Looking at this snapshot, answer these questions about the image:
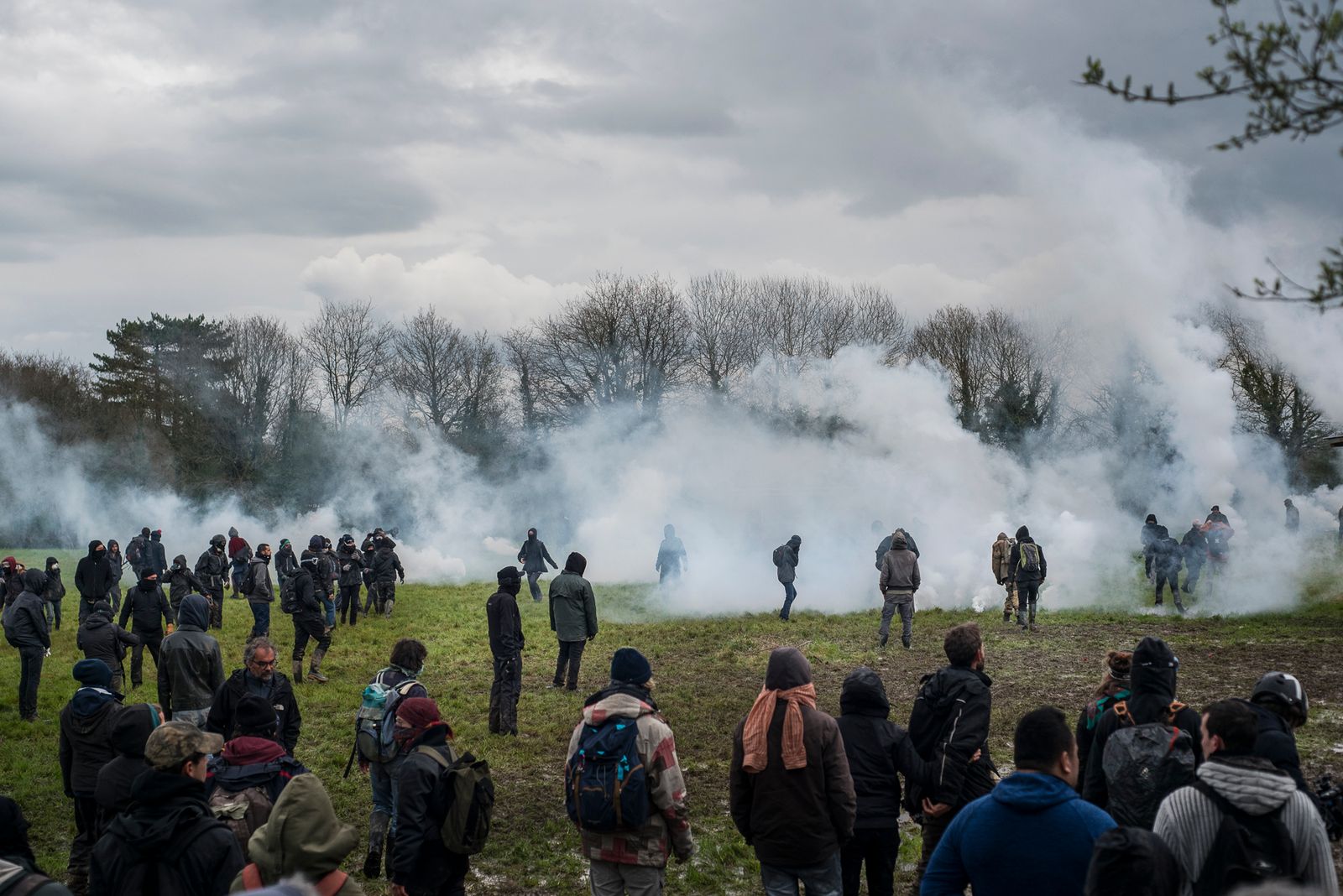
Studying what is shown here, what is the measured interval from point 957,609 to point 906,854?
13.6m

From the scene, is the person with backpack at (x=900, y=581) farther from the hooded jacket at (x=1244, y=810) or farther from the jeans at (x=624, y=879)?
the hooded jacket at (x=1244, y=810)

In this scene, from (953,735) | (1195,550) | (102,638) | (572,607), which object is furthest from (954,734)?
(1195,550)

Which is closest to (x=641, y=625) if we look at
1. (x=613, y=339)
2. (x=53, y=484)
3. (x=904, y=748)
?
(x=904, y=748)

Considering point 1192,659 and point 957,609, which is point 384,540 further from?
point 1192,659

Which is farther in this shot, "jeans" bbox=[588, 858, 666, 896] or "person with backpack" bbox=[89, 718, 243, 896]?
"jeans" bbox=[588, 858, 666, 896]

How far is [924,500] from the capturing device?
82.3 ft

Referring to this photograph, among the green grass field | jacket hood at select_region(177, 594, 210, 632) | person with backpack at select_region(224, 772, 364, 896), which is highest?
jacket hood at select_region(177, 594, 210, 632)

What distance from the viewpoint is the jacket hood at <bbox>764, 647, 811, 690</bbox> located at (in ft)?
15.7

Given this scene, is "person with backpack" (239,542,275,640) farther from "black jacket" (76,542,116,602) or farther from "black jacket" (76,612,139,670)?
"black jacket" (76,612,139,670)

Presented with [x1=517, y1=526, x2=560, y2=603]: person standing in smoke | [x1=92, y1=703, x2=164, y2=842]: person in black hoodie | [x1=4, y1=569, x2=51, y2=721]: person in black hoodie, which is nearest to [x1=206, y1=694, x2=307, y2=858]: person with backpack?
[x1=92, y1=703, x2=164, y2=842]: person in black hoodie

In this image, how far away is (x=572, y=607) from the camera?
1204 centimetres

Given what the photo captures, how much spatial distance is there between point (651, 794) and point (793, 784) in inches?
27.2

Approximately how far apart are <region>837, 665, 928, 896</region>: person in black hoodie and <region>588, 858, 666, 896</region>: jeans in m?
0.98

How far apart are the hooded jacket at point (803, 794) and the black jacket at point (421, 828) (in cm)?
149
